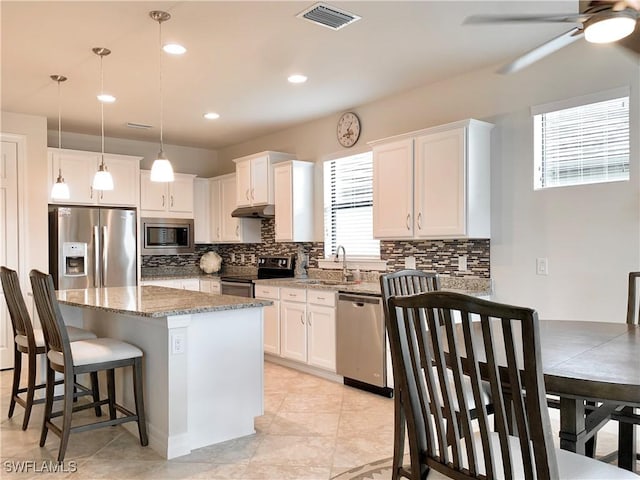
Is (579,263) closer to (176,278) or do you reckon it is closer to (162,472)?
(162,472)

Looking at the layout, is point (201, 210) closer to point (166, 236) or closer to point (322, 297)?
point (166, 236)

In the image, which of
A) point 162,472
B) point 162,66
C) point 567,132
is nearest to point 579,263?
point 567,132

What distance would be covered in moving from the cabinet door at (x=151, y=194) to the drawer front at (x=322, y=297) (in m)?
2.68

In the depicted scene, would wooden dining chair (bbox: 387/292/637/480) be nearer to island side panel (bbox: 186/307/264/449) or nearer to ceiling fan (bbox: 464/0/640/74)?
ceiling fan (bbox: 464/0/640/74)

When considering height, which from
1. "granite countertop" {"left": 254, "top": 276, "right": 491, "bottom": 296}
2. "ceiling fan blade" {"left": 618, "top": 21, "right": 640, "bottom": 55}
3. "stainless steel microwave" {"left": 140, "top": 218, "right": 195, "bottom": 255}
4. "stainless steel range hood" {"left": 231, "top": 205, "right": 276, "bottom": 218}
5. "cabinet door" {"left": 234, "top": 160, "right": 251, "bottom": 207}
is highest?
"ceiling fan blade" {"left": 618, "top": 21, "right": 640, "bottom": 55}

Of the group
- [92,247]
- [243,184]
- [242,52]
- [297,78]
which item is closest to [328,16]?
[242,52]

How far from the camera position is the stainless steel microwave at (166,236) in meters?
6.20

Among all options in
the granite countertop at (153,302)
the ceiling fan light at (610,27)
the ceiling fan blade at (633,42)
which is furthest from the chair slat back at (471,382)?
the ceiling fan blade at (633,42)

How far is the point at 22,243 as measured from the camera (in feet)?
16.8

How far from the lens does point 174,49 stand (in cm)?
344

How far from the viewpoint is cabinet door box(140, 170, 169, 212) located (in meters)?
6.17

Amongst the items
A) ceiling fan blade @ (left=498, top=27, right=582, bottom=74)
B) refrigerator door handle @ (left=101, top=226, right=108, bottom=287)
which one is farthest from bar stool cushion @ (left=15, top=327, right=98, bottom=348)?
ceiling fan blade @ (left=498, top=27, right=582, bottom=74)

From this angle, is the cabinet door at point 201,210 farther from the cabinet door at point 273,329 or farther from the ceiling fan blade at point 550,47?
the ceiling fan blade at point 550,47

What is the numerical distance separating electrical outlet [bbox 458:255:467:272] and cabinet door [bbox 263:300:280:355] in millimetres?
1833
